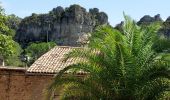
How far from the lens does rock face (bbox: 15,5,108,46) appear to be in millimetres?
101875

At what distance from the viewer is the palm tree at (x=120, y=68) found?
559 inches

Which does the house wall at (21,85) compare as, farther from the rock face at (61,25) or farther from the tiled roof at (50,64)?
the rock face at (61,25)

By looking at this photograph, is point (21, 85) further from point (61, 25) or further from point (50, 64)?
point (61, 25)

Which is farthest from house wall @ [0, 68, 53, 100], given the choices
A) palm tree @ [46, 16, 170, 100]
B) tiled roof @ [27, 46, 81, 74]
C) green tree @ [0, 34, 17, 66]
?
palm tree @ [46, 16, 170, 100]

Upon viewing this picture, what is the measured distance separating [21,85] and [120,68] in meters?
12.9

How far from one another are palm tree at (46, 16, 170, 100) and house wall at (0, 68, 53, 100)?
10.7 metres

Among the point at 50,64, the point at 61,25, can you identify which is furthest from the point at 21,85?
the point at 61,25

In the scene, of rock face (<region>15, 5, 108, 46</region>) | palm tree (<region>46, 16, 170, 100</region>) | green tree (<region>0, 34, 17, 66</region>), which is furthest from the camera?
rock face (<region>15, 5, 108, 46</region>)

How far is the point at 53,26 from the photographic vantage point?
107312mm

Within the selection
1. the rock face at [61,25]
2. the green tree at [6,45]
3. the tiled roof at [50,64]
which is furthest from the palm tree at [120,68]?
the rock face at [61,25]

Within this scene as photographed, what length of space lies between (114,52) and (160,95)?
1823mm

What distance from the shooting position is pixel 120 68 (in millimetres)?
14125

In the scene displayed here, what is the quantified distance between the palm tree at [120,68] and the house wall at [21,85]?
10.7m

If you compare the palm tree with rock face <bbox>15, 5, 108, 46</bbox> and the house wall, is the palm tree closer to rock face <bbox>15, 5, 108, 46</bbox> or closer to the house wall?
the house wall
